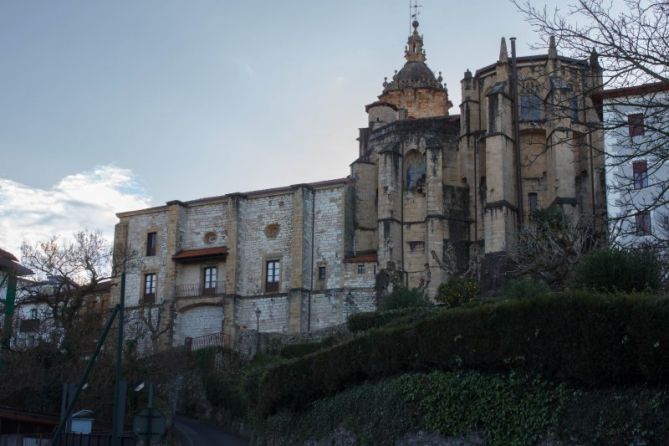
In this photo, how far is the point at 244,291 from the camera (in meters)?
54.6

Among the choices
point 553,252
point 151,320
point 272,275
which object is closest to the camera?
point 553,252

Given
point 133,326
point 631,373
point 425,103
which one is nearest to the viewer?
point 631,373

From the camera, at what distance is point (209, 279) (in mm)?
55938

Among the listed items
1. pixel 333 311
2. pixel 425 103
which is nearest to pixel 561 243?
pixel 333 311

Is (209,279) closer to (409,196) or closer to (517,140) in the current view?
(409,196)

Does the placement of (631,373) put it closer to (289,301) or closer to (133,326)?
(289,301)

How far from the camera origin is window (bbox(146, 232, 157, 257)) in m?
58.2

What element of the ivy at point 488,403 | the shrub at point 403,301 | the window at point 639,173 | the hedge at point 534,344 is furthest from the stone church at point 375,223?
the window at point 639,173

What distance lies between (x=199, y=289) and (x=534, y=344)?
40.4 metres

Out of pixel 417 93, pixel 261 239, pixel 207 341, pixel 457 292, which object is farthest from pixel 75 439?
pixel 417 93

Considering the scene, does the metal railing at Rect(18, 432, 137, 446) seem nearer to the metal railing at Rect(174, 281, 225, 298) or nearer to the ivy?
the ivy

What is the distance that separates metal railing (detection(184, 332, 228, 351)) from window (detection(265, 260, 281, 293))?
5015 millimetres

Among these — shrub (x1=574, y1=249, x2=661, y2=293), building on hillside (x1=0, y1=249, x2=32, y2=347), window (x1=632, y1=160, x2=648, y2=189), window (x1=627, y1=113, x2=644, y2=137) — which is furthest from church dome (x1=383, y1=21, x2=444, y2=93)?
window (x1=627, y1=113, x2=644, y2=137)

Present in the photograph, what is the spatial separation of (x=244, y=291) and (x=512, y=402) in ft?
125
